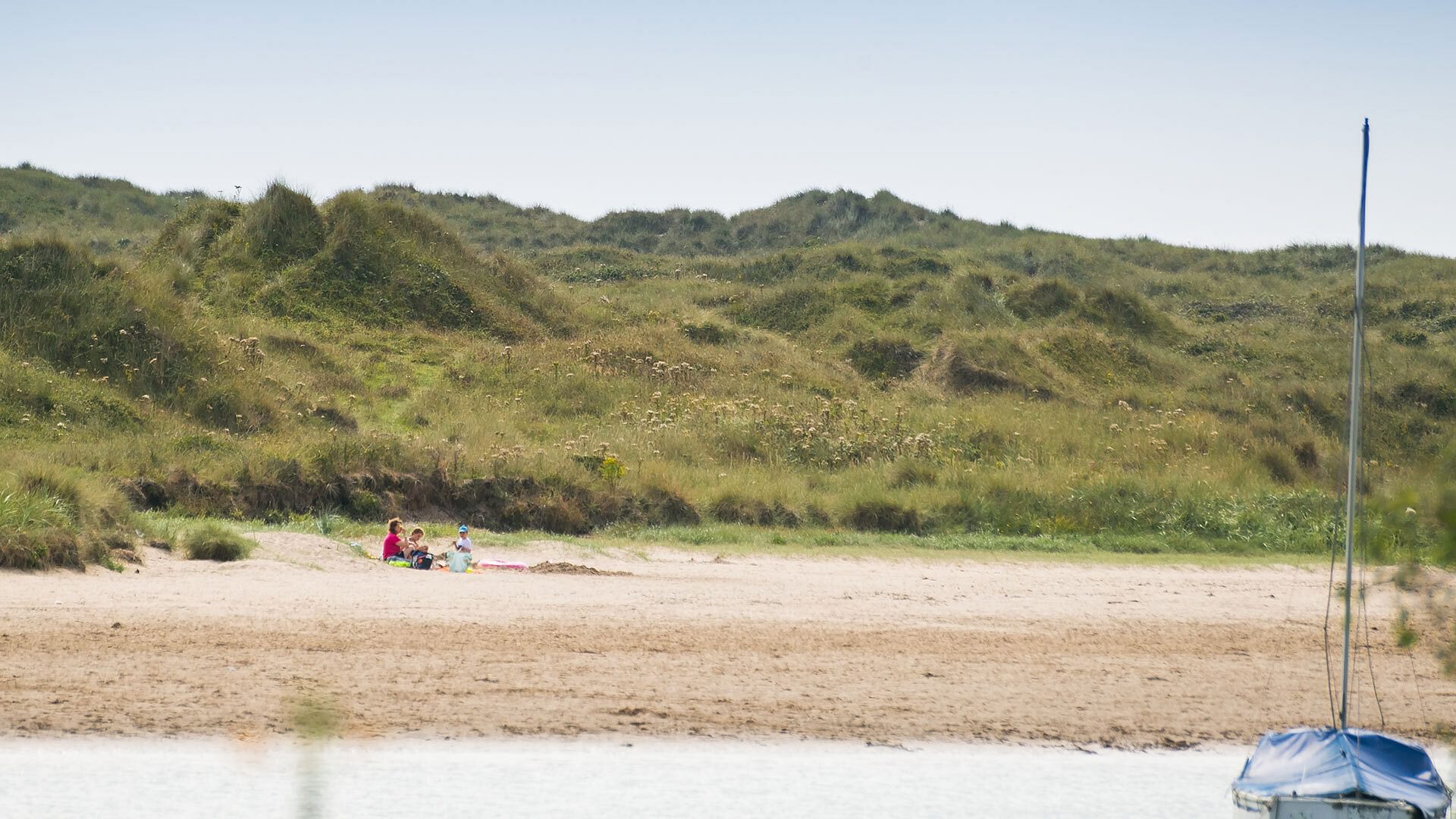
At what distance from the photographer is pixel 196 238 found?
3388 centimetres

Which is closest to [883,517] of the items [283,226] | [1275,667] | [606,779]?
[1275,667]

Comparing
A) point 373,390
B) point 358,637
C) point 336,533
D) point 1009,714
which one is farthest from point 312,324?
point 1009,714

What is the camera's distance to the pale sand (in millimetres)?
8805

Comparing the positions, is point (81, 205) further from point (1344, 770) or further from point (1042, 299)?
point (1344, 770)

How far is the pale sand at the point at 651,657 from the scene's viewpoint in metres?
8.80

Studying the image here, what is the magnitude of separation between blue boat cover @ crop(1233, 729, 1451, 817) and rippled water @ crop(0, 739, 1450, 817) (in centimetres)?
149

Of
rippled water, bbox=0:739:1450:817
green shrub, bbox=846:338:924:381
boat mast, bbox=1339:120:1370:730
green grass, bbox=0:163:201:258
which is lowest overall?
rippled water, bbox=0:739:1450:817

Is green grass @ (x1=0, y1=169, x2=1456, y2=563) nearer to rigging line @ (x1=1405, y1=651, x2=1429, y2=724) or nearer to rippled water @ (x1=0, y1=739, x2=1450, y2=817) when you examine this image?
rigging line @ (x1=1405, y1=651, x2=1429, y2=724)

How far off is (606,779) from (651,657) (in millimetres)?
2276

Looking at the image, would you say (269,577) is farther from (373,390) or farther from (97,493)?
(373,390)

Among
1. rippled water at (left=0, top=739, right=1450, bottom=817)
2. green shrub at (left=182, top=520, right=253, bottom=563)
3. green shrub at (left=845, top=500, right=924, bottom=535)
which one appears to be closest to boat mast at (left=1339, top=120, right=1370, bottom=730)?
rippled water at (left=0, top=739, right=1450, bottom=817)

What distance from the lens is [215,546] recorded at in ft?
44.8

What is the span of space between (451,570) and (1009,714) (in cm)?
688

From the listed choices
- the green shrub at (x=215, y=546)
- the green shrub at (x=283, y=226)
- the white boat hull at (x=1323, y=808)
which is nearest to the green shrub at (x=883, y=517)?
the green shrub at (x=215, y=546)
